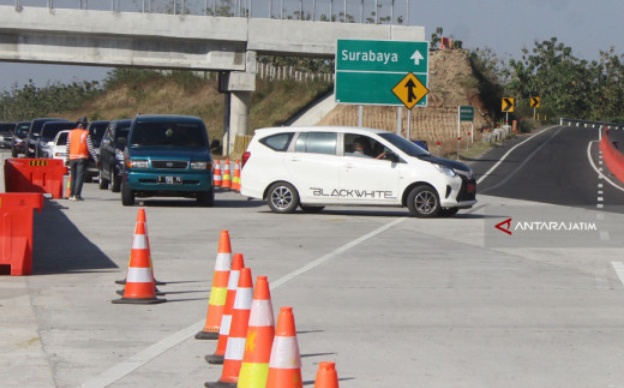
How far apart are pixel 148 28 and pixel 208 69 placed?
3.94 meters

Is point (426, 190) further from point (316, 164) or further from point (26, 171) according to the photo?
point (26, 171)

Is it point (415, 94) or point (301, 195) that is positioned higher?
point (415, 94)

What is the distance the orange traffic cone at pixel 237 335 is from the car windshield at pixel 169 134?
19.1m

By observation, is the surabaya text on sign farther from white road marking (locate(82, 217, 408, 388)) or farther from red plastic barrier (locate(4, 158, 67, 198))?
white road marking (locate(82, 217, 408, 388))

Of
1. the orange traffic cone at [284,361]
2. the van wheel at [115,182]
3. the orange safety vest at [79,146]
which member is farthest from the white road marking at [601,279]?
the van wheel at [115,182]

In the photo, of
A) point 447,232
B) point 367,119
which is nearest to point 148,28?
point 367,119

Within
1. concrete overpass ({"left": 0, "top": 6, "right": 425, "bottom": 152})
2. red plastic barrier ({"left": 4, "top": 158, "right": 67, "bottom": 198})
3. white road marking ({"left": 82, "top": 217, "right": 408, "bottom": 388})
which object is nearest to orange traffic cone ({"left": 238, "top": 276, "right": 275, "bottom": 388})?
white road marking ({"left": 82, "top": 217, "right": 408, "bottom": 388})

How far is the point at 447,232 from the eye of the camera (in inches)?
819

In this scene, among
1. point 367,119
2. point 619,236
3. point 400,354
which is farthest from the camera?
point 367,119

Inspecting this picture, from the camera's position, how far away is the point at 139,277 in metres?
12.1

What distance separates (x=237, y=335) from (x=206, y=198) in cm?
1873

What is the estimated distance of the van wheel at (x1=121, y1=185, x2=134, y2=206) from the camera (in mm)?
26153

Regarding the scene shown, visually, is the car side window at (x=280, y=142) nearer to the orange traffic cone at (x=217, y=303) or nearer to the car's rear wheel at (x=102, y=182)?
the car's rear wheel at (x=102, y=182)

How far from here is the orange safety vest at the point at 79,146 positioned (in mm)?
27594
